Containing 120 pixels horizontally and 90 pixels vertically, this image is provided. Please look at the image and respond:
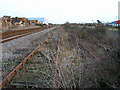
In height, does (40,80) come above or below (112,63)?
below

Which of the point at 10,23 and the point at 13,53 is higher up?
the point at 10,23

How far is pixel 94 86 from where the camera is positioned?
133 inches

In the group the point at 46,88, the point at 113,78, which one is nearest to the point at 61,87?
the point at 46,88

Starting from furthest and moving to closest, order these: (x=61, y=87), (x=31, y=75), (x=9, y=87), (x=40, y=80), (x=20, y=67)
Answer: (x=20, y=67) < (x=31, y=75) < (x=40, y=80) < (x=9, y=87) < (x=61, y=87)

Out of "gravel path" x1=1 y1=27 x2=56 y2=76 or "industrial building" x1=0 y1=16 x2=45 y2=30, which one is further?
"industrial building" x1=0 y1=16 x2=45 y2=30

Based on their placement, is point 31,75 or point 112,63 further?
point 31,75

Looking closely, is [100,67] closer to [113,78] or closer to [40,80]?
[113,78]

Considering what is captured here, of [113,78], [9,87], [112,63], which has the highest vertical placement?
[112,63]

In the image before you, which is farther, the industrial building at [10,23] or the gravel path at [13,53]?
the industrial building at [10,23]

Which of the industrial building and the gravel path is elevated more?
the industrial building

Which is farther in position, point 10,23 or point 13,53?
point 10,23

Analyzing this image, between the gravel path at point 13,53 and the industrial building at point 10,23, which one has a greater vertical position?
the industrial building at point 10,23

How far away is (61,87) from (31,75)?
1469 millimetres

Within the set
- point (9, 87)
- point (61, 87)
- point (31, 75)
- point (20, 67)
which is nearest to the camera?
point (61, 87)
